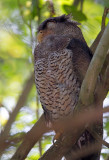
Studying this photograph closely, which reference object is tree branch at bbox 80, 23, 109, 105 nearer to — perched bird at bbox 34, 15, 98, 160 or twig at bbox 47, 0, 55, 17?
perched bird at bbox 34, 15, 98, 160

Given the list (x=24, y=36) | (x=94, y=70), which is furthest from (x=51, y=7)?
(x=94, y=70)

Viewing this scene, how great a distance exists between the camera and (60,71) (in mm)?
2801

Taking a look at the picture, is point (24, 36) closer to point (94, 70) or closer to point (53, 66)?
point (53, 66)

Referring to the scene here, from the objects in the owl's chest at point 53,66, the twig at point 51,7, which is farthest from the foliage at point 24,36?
the owl's chest at point 53,66

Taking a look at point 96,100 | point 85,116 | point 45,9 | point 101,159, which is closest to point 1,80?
point 45,9

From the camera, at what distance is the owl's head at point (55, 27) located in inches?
133

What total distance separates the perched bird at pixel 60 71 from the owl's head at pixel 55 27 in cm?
7

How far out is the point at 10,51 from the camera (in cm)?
495

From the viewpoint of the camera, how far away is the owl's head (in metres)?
3.38

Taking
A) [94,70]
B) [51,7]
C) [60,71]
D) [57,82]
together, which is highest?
[51,7]

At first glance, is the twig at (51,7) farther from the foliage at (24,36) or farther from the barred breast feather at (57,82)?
the barred breast feather at (57,82)

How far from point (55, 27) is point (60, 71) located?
0.82m

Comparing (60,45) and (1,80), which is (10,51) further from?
(60,45)

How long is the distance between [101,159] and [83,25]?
149cm
